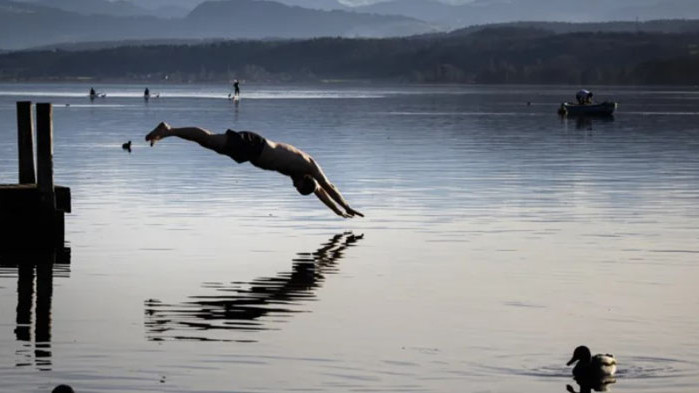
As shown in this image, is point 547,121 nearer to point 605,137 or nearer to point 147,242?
point 605,137

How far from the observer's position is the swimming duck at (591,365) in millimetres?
19594

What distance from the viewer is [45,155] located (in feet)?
108

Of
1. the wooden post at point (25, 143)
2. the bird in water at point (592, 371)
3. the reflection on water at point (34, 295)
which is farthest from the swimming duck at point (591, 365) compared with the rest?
the wooden post at point (25, 143)

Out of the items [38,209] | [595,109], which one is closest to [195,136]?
[38,209]

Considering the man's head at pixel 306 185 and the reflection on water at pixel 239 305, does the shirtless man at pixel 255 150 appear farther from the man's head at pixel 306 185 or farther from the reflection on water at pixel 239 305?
the reflection on water at pixel 239 305

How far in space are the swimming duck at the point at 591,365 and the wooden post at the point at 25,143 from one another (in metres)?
16.6

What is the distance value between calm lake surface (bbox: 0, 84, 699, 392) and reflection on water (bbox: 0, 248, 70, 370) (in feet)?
0.18

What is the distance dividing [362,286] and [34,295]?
508cm

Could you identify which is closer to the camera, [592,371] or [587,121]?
[592,371]

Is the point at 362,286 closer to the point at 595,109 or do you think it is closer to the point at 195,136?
the point at 195,136

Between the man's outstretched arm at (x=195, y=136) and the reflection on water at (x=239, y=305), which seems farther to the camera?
the man's outstretched arm at (x=195, y=136)

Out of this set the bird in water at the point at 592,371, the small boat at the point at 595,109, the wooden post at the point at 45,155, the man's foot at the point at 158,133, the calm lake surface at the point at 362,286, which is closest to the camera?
the bird in water at the point at 592,371

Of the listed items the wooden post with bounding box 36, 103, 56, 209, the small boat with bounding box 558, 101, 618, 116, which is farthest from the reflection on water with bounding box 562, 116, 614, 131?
the wooden post with bounding box 36, 103, 56, 209

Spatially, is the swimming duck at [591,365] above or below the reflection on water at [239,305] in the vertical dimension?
above
